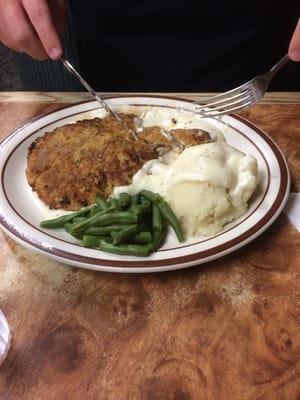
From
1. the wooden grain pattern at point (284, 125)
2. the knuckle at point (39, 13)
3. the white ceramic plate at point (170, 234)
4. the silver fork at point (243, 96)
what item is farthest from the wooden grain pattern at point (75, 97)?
the knuckle at point (39, 13)

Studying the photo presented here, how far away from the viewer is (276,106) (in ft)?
6.13

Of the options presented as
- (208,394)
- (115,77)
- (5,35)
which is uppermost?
(5,35)

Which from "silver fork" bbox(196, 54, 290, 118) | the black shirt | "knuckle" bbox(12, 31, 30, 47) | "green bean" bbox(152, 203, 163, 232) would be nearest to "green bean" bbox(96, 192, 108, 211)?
"green bean" bbox(152, 203, 163, 232)

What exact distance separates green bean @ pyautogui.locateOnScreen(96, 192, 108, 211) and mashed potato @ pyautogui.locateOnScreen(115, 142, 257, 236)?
58mm

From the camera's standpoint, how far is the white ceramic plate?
117cm

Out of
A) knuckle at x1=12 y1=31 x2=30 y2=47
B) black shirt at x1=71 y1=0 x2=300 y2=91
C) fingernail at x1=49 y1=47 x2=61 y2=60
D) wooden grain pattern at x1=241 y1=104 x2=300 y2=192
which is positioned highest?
knuckle at x1=12 y1=31 x2=30 y2=47

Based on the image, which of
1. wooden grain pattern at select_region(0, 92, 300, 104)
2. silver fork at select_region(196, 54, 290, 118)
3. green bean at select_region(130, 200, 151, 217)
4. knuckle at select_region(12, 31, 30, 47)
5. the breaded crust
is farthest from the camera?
wooden grain pattern at select_region(0, 92, 300, 104)

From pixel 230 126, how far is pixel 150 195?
1.48 feet

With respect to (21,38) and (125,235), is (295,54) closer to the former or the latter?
(125,235)

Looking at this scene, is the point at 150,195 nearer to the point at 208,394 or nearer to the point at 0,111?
the point at 208,394

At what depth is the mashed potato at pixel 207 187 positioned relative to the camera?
129 cm

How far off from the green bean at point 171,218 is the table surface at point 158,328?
0.09 metres

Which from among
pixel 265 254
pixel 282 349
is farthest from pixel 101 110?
pixel 282 349

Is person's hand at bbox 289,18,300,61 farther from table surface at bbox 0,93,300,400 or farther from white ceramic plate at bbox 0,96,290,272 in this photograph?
table surface at bbox 0,93,300,400
